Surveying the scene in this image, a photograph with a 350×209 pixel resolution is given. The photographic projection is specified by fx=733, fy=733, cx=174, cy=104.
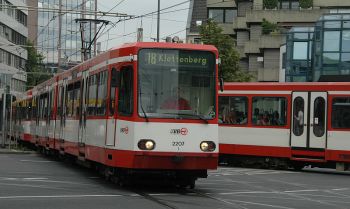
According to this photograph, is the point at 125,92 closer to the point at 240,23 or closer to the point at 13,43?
the point at 240,23

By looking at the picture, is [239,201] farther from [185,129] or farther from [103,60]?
[103,60]

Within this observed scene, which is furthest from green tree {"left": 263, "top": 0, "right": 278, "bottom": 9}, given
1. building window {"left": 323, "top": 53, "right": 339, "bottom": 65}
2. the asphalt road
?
the asphalt road

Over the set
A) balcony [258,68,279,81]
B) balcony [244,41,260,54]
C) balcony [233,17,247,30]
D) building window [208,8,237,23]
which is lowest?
balcony [258,68,279,81]

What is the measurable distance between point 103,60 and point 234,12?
63.6 metres

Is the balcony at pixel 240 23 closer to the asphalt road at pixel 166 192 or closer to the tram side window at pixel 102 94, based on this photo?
the asphalt road at pixel 166 192

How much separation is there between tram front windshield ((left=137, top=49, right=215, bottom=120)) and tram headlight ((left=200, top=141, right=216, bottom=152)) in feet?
1.71

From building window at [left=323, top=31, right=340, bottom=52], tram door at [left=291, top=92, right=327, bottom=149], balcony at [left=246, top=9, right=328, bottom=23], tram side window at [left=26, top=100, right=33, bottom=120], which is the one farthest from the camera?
balcony at [left=246, top=9, right=328, bottom=23]

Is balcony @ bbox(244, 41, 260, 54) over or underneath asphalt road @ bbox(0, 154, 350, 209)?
over

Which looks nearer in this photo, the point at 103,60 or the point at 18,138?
the point at 103,60

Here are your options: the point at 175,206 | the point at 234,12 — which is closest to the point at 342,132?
the point at 175,206

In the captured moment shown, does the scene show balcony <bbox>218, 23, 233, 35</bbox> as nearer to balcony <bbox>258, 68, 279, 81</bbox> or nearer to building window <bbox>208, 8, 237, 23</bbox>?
building window <bbox>208, 8, 237, 23</bbox>

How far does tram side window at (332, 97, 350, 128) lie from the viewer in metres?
24.0

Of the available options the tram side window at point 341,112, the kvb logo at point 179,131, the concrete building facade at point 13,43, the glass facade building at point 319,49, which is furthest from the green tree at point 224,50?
the kvb logo at point 179,131

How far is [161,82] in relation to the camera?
15.1 m
